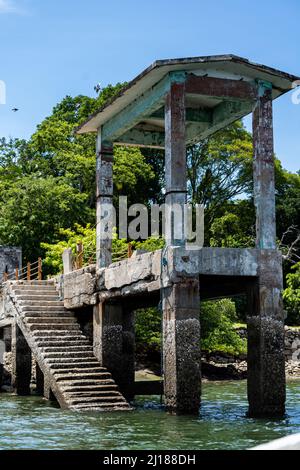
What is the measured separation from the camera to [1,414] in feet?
55.9

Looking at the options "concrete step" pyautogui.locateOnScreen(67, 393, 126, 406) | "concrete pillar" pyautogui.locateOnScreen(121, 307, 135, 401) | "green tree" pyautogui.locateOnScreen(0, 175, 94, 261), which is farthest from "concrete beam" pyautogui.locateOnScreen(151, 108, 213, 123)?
"green tree" pyautogui.locateOnScreen(0, 175, 94, 261)

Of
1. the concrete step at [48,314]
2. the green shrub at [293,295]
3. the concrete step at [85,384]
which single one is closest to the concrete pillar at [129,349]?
the concrete step at [48,314]

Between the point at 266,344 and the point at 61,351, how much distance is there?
572cm

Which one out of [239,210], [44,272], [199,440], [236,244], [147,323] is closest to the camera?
[199,440]

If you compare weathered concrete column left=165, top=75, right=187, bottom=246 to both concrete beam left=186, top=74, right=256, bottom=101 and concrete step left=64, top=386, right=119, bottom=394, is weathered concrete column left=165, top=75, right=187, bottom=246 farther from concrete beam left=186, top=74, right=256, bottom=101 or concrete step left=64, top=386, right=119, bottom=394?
concrete step left=64, top=386, right=119, bottom=394

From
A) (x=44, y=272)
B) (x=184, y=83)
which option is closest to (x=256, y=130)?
(x=184, y=83)

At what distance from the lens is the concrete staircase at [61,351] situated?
17203mm

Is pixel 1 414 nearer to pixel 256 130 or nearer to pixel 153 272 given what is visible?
pixel 153 272

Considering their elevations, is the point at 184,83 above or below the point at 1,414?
above

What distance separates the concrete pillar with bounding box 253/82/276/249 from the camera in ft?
53.6

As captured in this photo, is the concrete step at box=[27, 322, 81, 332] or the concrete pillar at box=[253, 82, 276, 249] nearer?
the concrete pillar at box=[253, 82, 276, 249]

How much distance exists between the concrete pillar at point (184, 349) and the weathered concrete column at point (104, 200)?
5165 mm

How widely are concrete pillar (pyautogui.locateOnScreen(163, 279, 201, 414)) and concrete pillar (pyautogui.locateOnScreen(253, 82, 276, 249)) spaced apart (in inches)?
79.0

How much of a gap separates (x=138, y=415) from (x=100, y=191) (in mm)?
6478
